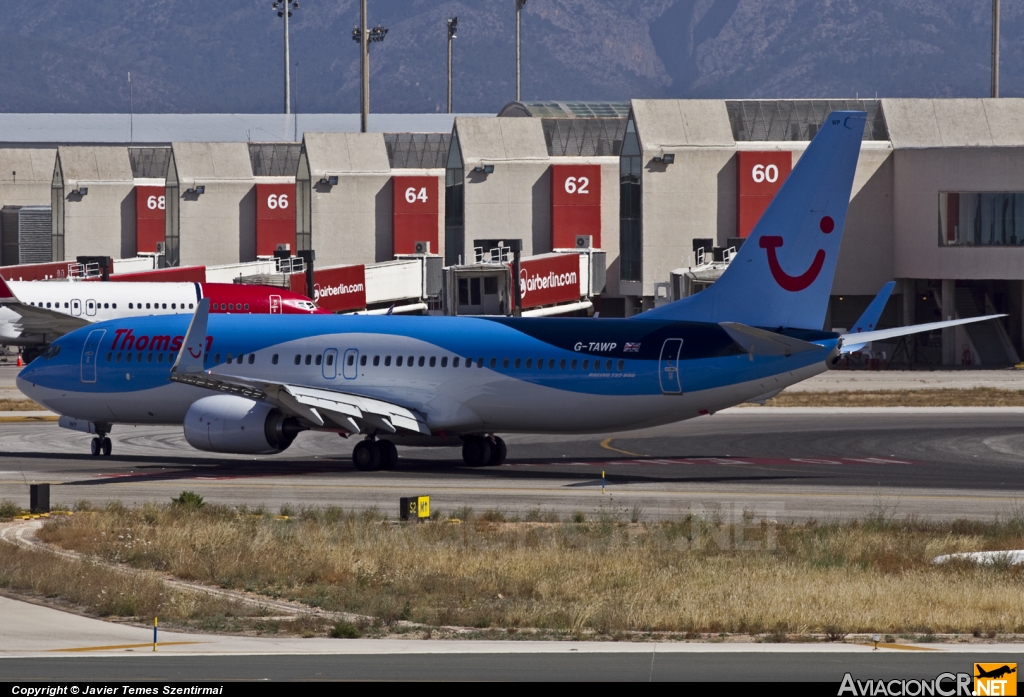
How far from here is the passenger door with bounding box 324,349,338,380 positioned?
41.5 metres

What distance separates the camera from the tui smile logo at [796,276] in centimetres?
3741

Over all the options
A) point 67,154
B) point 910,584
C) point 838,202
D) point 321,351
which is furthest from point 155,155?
point 910,584

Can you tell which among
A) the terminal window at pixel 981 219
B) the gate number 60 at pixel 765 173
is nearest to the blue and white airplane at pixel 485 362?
the terminal window at pixel 981 219

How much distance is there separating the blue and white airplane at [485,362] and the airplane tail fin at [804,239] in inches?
1.4

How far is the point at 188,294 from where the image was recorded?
76.2 metres

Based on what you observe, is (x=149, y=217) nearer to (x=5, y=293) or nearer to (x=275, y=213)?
(x=275, y=213)

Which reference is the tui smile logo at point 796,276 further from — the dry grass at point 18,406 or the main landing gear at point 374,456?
the dry grass at point 18,406

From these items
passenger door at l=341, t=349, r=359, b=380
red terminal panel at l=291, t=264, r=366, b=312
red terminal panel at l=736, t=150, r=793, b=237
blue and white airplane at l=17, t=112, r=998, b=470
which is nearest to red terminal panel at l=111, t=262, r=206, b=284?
red terminal panel at l=291, t=264, r=366, b=312

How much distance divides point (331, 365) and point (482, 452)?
4.84m

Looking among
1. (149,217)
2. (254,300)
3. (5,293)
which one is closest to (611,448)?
(254,300)

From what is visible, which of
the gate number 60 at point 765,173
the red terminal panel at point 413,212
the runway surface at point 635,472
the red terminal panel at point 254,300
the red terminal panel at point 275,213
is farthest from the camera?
the red terminal panel at point 275,213

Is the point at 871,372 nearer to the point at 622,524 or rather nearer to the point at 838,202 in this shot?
the point at 838,202

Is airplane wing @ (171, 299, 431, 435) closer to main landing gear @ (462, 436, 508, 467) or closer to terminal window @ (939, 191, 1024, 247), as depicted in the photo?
main landing gear @ (462, 436, 508, 467)

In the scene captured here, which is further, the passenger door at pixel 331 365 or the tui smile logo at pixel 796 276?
the passenger door at pixel 331 365
